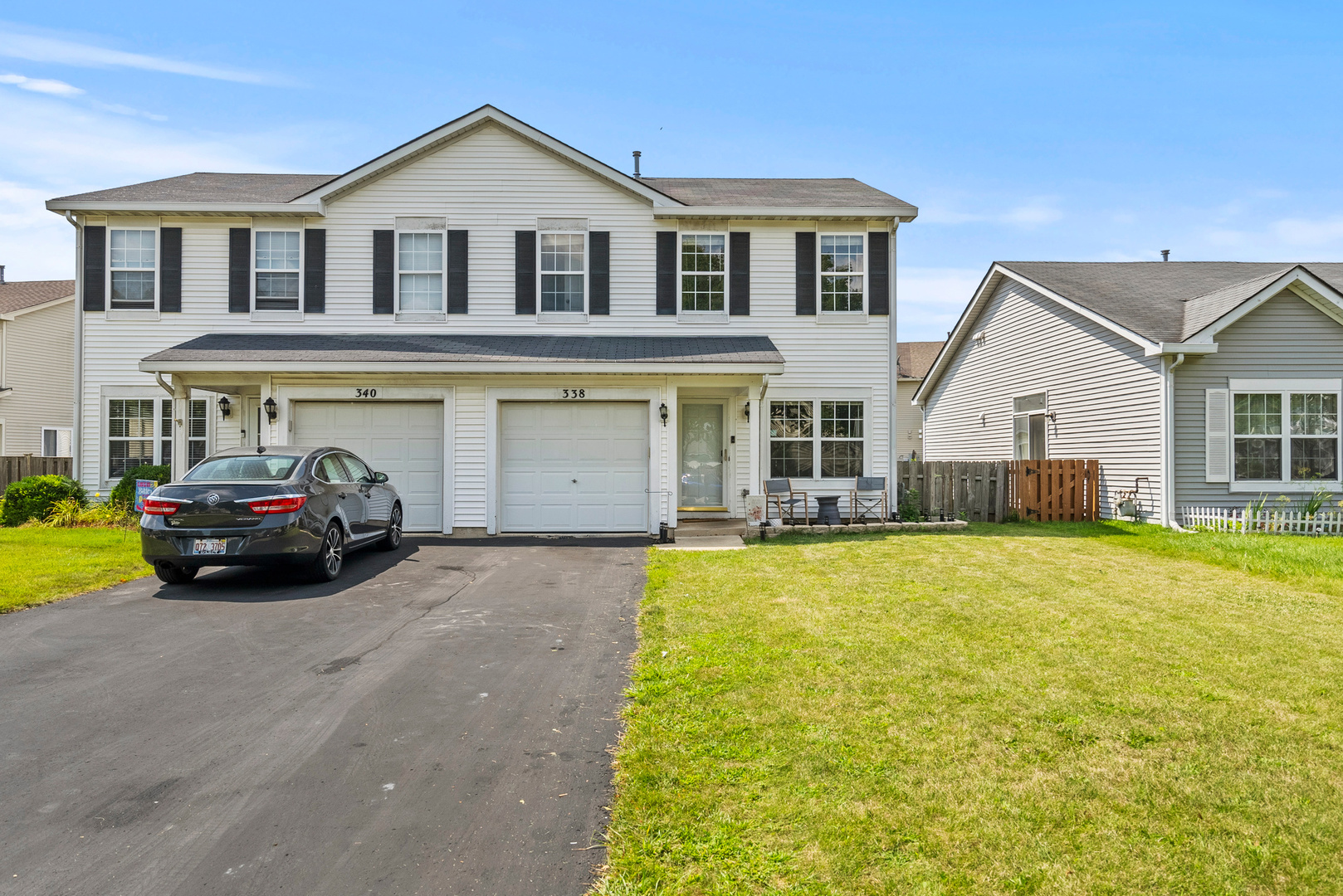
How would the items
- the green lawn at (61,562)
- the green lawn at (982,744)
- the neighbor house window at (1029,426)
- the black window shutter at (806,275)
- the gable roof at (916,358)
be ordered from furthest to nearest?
the gable roof at (916,358)
the neighbor house window at (1029,426)
the black window shutter at (806,275)
the green lawn at (61,562)
the green lawn at (982,744)

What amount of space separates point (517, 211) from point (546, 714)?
1202 cm

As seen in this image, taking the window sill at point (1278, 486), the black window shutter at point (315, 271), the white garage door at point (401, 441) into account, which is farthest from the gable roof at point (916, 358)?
the black window shutter at point (315, 271)

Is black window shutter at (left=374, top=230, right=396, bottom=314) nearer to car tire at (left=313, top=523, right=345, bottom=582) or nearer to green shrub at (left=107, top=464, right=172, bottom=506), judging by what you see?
green shrub at (left=107, top=464, right=172, bottom=506)

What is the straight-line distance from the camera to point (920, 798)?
11.1 feet

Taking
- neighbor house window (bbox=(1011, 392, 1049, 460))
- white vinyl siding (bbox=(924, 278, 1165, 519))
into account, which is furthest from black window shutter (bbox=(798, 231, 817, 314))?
neighbor house window (bbox=(1011, 392, 1049, 460))

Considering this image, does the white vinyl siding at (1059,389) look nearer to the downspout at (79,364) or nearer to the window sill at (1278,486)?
the window sill at (1278,486)

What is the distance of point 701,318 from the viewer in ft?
48.6

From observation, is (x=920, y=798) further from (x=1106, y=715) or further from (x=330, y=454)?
(x=330, y=454)

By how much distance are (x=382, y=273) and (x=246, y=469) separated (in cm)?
669

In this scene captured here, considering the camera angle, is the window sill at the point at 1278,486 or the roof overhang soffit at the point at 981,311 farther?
the roof overhang soffit at the point at 981,311

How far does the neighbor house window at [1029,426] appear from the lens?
18609mm

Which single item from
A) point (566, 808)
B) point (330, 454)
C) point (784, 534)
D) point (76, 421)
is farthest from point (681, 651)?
point (76, 421)

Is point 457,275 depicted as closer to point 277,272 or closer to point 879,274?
point 277,272

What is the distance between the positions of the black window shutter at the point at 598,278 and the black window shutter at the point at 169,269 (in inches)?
315
